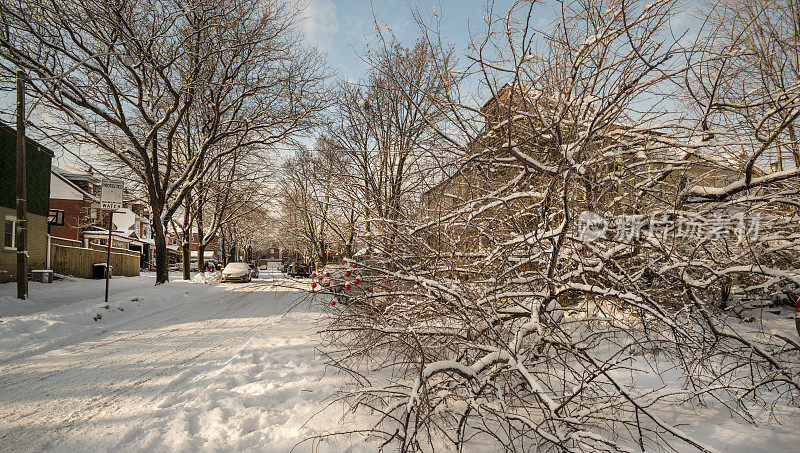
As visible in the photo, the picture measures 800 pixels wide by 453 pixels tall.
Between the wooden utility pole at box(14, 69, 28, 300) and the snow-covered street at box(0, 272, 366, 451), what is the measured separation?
112 inches

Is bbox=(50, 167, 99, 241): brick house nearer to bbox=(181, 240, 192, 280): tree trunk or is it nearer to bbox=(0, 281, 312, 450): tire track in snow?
bbox=(181, 240, 192, 280): tree trunk

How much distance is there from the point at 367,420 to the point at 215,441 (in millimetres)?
1239

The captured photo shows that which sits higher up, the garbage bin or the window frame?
the window frame

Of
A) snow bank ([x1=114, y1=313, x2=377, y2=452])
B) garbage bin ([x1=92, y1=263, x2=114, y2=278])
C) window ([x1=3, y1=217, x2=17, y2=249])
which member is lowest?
snow bank ([x1=114, y1=313, x2=377, y2=452])

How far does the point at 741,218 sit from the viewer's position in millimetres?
4074

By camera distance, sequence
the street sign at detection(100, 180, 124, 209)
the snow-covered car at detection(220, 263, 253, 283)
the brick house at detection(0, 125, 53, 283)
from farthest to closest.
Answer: the snow-covered car at detection(220, 263, 253, 283)
the brick house at detection(0, 125, 53, 283)
the street sign at detection(100, 180, 124, 209)

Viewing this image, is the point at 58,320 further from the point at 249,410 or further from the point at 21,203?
the point at 249,410

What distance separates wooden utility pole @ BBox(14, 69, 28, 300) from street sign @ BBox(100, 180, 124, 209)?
212 cm

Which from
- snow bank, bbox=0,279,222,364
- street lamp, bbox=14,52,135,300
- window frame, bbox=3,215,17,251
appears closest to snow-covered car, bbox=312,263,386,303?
snow bank, bbox=0,279,222,364

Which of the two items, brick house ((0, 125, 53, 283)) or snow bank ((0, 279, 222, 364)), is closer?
snow bank ((0, 279, 222, 364))

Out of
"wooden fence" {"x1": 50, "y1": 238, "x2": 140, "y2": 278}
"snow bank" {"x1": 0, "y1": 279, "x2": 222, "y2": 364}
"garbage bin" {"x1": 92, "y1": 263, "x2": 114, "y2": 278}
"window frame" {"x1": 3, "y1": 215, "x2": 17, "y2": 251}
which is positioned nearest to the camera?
"snow bank" {"x1": 0, "y1": 279, "x2": 222, "y2": 364}

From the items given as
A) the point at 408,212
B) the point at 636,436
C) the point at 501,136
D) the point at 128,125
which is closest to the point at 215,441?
the point at 408,212

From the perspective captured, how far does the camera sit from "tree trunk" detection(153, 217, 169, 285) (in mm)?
15086

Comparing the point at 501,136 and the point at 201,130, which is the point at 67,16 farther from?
the point at 501,136
